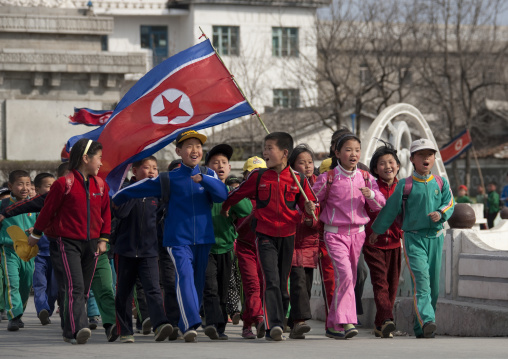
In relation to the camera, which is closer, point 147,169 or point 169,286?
point 169,286

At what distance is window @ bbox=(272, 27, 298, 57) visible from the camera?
49819mm

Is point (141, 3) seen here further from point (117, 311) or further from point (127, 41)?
point (117, 311)

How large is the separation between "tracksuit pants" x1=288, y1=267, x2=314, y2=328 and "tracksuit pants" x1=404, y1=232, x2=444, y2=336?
3.03ft

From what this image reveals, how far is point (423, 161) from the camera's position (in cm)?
941

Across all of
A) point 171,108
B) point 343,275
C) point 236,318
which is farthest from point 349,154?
point 236,318

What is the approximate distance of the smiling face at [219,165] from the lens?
400 inches

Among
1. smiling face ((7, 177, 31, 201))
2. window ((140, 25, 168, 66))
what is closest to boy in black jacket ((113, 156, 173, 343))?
smiling face ((7, 177, 31, 201))

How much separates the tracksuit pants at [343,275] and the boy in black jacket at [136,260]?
1404mm

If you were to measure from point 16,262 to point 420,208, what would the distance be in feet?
15.3

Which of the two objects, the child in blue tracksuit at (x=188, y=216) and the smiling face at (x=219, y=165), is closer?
the child in blue tracksuit at (x=188, y=216)

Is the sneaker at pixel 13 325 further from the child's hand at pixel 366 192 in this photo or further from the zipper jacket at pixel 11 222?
the child's hand at pixel 366 192

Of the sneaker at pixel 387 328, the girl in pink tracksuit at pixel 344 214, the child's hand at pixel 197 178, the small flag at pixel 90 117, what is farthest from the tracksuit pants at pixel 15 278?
the small flag at pixel 90 117

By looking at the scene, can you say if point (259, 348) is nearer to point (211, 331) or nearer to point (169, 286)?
point (211, 331)

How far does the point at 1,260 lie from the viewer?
38.2 ft
